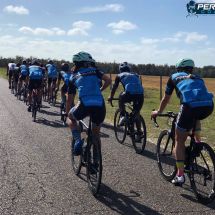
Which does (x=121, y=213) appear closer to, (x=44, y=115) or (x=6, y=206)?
(x=6, y=206)

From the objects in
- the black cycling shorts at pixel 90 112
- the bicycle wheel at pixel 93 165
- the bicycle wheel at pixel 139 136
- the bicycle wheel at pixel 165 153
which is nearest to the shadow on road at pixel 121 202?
the bicycle wheel at pixel 93 165

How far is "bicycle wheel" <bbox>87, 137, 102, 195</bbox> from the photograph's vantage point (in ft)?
12.3

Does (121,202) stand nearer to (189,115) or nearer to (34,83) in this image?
(189,115)

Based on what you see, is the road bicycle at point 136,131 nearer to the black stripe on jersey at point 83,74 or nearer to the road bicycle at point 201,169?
the road bicycle at point 201,169

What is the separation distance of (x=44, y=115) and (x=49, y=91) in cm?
392

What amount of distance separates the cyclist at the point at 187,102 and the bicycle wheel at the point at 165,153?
1.76 ft

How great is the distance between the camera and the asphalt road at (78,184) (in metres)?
3.52

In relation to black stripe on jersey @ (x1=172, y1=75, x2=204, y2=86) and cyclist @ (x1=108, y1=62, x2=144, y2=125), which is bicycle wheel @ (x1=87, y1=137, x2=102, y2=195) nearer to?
black stripe on jersey @ (x1=172, y1=75, x2=204, y2=86)

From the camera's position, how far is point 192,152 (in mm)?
3787

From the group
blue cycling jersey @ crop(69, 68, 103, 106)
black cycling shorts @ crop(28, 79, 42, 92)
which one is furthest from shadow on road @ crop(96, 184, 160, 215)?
black cycling shorts @ crop(28, 79, 42, 92)

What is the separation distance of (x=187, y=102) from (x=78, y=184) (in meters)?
2.21

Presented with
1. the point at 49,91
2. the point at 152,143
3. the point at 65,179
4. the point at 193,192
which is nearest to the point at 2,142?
the point at 65,179

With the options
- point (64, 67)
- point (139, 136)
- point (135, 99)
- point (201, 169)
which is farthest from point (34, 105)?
point (201, 169)

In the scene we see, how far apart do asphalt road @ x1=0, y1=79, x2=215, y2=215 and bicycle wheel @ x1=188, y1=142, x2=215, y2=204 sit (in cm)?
15
